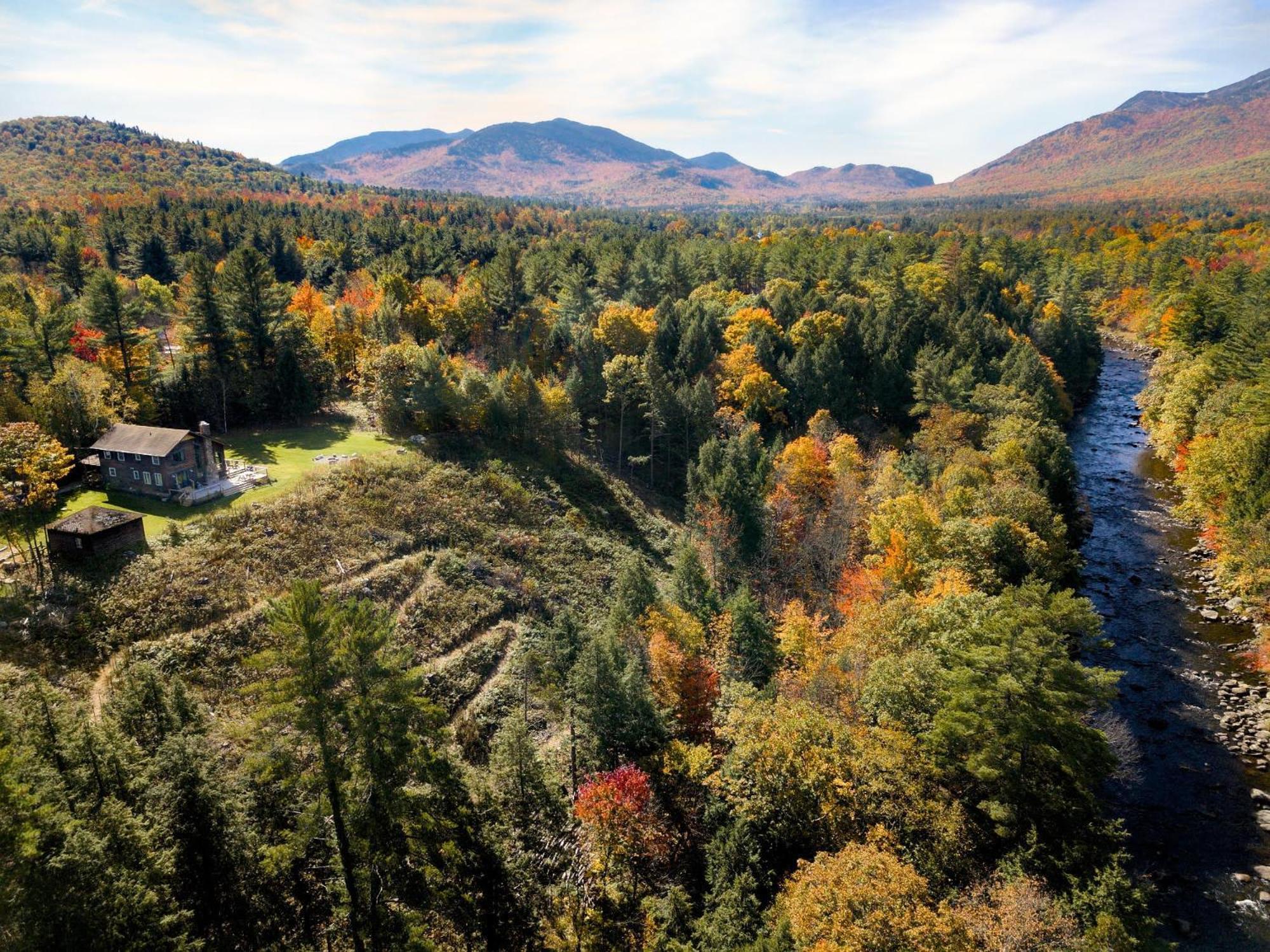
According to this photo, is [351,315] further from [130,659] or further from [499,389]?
[130,659]

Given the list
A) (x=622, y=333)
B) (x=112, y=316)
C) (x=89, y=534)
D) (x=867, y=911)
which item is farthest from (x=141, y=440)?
(x=867, y=911)

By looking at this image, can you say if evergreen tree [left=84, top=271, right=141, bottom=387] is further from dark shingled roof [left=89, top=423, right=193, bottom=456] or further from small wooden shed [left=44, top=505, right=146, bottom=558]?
small wooden shed [left=44, top=505, right=146, bottom=558]

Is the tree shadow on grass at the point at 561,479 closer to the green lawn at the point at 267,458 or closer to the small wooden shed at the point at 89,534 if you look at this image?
the green lawn at the point at 267,458

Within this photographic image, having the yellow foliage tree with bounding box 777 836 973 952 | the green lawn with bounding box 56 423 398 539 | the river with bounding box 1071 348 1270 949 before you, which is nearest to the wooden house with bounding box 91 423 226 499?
the green lawn with bounding box 56 423 398 539

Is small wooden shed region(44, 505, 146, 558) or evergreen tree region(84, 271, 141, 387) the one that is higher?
evergreen tree region(84, 271, 141, 387)

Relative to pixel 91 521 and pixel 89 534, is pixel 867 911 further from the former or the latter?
pixel 91 521
